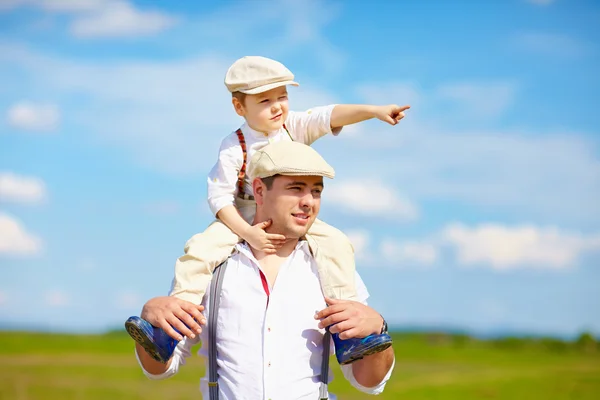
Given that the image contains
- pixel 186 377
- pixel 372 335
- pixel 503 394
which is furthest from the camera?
pixel 186 377

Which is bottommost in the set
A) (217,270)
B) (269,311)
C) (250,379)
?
(250,379)

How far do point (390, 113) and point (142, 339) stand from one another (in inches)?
82.2

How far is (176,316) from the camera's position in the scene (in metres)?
4.21

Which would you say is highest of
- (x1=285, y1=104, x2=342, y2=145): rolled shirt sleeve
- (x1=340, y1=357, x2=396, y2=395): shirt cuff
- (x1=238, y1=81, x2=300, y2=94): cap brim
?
(x1=238, y1=81, x2=300, y2=94): cap brim

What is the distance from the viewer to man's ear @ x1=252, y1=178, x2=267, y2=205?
14.5ft

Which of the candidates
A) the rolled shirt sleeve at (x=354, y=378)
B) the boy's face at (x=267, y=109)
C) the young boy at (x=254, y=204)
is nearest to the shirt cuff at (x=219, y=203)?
the young boy at (x=254, y=204)

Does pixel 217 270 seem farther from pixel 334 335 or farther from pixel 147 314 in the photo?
pixel 334 335

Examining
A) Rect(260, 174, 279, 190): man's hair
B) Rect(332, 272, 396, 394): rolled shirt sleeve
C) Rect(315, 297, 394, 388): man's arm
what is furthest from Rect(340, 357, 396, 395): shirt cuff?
Rect(260, 174, 279, 190): man's hair

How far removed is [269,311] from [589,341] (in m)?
18.0

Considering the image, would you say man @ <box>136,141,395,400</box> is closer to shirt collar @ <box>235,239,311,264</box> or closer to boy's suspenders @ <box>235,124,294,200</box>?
shirt collar @ <box>235,239,311,264</box>

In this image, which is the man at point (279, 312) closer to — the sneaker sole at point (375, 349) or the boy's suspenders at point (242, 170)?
the sneaker sole at point (375, 349)

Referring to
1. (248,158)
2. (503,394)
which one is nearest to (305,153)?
(248,158)

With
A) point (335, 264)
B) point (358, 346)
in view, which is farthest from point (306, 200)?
point (358, 346)

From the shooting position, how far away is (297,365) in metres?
4.34
